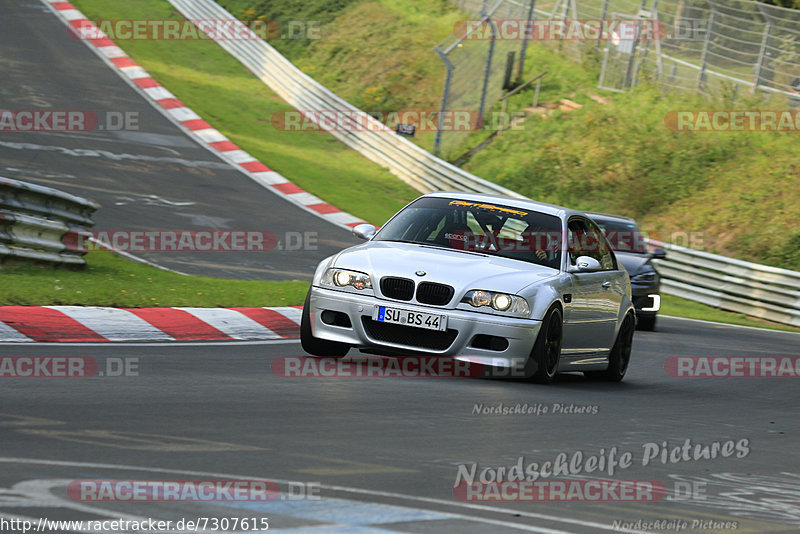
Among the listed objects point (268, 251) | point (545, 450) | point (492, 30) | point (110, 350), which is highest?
point (492, 30)

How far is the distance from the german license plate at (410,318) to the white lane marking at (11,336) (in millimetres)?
2587

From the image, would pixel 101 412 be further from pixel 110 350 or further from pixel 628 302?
pixel 628 302

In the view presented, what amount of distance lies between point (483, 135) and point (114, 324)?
2259 cm

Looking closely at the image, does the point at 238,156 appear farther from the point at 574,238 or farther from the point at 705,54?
the point at 574,238

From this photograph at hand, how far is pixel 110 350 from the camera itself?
867 centimetres

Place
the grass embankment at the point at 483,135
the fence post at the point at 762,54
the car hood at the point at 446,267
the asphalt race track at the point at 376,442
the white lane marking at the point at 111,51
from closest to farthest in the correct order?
1. the asphalt race track at the point at 376,442
2. the car hood at the point at 446,267
3. the grass embankment at the point at 483,135
4. the fence post at the point at 762,54
5. the white lane marking at the point at 111,51

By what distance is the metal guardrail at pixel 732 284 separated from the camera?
20906 mm

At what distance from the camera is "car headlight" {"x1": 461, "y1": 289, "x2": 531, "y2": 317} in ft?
27.8

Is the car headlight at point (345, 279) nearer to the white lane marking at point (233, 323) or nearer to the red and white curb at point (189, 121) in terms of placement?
the white lane marking at point (233, 323)

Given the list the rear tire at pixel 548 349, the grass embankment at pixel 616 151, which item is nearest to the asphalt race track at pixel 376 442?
the rear tire at pixel 548 349

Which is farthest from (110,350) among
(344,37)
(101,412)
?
(344,37)

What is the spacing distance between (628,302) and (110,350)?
470 centimetres

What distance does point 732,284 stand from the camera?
21.8 metres

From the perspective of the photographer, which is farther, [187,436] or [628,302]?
[628,302]
